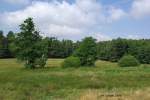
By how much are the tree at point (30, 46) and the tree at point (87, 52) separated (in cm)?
1100

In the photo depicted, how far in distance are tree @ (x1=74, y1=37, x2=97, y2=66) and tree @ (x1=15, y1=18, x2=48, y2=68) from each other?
433 inches

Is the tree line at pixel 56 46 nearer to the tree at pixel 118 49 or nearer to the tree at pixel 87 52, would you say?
the tree at pixel 118 49

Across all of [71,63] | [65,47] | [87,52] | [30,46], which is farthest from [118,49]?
[30,46]

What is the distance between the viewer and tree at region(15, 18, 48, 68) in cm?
7706

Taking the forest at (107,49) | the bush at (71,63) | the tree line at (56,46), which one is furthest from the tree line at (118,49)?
the bush at (71,63)

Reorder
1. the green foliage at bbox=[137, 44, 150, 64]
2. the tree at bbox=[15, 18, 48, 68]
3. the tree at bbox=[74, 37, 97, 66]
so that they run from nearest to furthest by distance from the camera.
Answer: the tree at bbox=[15, 18, 48, 68]
the tree at bbox=[74, 37, 97, 66]
the green foliage at bbox=[137, 44, 150, 64]

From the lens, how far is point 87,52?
88.8 m

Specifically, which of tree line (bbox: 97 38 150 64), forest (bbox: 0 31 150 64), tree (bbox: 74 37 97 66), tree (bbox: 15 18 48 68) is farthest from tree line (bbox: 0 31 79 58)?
tree (bbox: 15 18 48 68)

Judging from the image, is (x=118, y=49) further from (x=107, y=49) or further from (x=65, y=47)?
(x=65, y=47)

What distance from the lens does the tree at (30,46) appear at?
77.1m

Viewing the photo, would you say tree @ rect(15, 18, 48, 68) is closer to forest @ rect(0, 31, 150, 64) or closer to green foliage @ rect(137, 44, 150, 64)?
forest @ rect(0, 31, 150, 64)

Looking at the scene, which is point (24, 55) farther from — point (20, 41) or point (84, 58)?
point (84, 58)

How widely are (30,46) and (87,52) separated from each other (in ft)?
50.5

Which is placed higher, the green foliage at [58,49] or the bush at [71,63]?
the green foliage at [58,49]
